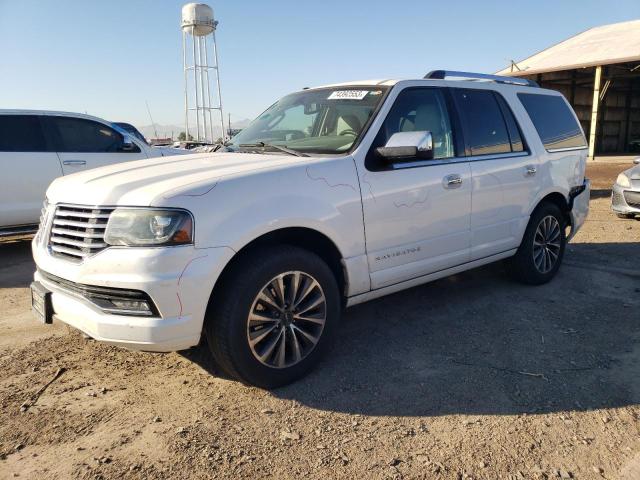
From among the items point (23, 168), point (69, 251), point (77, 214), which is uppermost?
point (23, 168)

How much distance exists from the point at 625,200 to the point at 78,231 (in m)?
8.25

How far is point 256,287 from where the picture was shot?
9.73 feet

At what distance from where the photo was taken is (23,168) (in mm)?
6801

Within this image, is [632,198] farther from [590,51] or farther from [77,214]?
[590,51]

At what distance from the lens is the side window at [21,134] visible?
6808 millimetres

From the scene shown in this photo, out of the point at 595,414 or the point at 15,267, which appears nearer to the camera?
the point at 595,414

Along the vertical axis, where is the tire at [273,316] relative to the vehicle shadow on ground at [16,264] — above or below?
above

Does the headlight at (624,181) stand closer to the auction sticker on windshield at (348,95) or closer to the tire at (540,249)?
the tire at (540,249)

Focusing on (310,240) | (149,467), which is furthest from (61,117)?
(149,467)

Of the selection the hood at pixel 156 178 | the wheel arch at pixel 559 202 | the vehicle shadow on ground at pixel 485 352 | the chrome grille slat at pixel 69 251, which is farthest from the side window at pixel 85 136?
the wheel arch at pixel 559 202

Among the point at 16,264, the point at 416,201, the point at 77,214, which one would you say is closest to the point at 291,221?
the point at 416,201

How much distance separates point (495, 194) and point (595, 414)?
2081 millimetres

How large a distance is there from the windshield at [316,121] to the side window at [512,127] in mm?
1476

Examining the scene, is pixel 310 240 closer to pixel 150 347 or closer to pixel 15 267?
pixel 150 347
